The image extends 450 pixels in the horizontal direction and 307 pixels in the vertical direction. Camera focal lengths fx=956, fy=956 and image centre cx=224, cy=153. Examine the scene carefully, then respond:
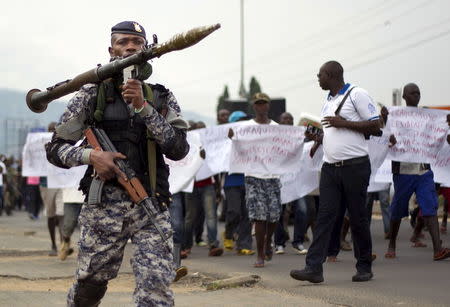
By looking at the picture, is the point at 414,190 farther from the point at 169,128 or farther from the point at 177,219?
the point at 169,128

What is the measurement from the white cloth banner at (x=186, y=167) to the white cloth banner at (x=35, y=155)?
2.13 meters

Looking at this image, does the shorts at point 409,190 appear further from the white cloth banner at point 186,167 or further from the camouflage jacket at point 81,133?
the camouflage jacket at point 81,133

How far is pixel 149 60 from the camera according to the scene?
527 cm

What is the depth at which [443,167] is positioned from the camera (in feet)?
40.4

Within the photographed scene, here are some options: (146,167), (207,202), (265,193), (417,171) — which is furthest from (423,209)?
(146,167)

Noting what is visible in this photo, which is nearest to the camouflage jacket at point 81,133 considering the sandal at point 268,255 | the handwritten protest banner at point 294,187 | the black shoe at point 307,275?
the black shoe at point 307,275

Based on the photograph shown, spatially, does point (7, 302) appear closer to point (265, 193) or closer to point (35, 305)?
point (35, 305)

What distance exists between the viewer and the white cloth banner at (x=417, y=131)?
38.0ft

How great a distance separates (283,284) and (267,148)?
3.18 m

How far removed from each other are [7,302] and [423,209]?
5025 millimetres

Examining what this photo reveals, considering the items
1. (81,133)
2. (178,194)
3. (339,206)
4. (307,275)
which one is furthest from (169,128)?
(178,194)

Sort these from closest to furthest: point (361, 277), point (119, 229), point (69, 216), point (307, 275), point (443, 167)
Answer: point (119, 229) < point (307, 275) < point (361, 277) < point (443, 167) < point (69, 216)

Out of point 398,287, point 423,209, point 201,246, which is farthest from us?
point 201,246

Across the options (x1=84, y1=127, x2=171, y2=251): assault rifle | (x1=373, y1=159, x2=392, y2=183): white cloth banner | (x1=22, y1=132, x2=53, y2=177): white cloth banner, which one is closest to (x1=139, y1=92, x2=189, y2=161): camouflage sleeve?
(x1=84, y1=127, x2=171, y2=251): assault rifle
